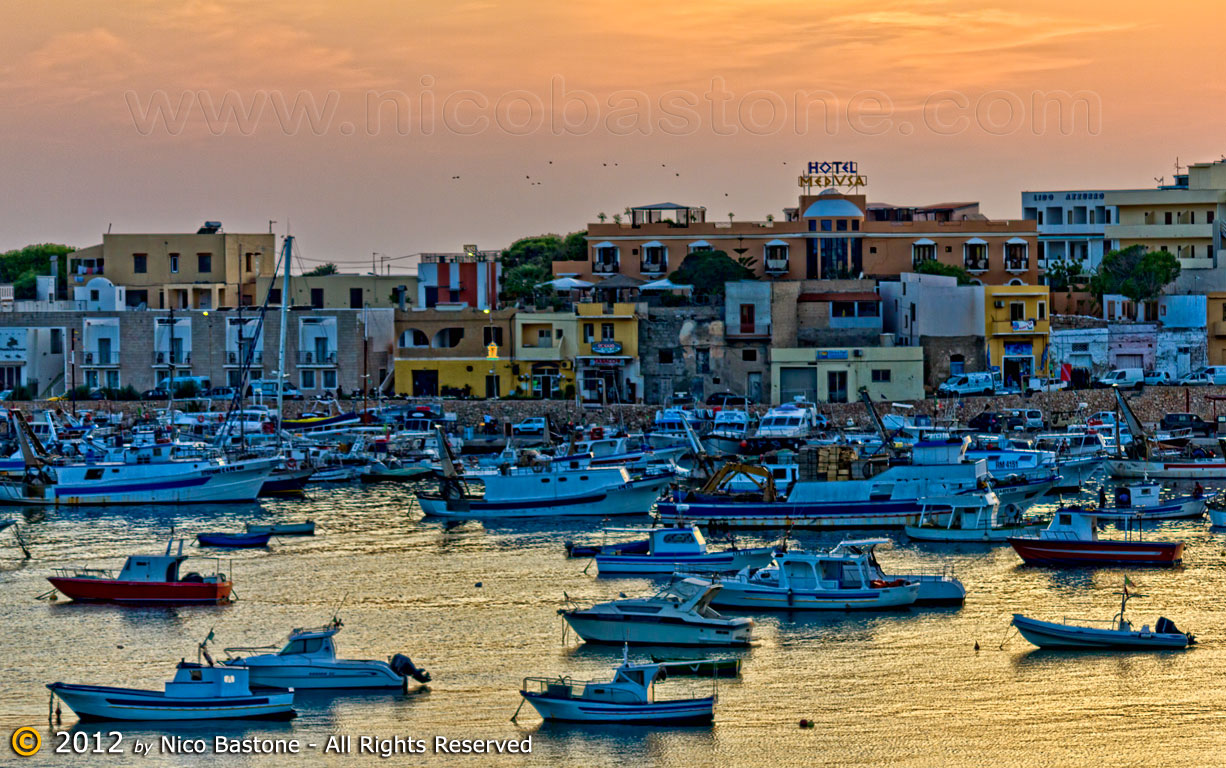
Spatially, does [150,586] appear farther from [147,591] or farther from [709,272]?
[709,272]

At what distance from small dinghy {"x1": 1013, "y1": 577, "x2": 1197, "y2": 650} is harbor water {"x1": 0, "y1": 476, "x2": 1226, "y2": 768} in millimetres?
312

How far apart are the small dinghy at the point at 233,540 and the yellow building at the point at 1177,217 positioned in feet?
183

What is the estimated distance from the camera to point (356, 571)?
4359 centimetres

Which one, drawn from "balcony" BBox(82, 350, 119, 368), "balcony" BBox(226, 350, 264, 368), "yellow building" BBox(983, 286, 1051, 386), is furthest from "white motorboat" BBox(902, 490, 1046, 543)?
"balcony" BBox(82, 350, 119, 368)

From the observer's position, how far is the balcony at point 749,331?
74.6 metres

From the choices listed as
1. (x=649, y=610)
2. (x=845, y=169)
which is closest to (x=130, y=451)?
(x=649, y=610)

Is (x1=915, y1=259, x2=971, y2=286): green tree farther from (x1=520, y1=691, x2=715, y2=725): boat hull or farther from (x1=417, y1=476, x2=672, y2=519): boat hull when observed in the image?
(x1=520, y1=691, x2=715, y2=725): boat hull

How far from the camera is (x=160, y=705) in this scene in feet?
93.9

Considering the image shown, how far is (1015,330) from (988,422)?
28.4 ft

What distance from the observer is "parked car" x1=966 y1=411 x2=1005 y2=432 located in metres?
66.4

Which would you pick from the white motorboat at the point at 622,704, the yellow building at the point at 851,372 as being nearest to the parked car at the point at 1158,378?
the yellow building at the point at 851,372

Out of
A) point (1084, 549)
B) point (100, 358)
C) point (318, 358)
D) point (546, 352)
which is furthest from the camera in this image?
point (100, 358)

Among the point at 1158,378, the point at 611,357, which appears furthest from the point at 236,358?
the point at 1158,378

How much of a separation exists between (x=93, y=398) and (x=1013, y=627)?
159 ft
